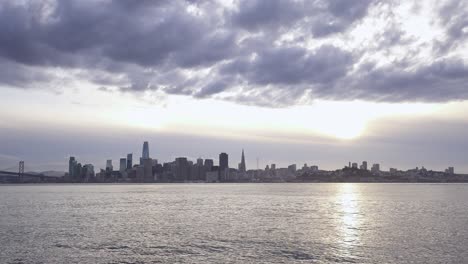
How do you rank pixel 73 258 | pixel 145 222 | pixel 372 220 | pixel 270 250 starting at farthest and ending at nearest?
pixel 372 220, pixel 145 222, pixel 270 250, pixel 73 258

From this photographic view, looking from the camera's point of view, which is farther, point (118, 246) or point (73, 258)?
point (118, 246)

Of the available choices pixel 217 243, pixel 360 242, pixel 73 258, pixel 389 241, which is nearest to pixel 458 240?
pixel 389 241

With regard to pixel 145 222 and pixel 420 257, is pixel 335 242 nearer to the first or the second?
pixel 420 257

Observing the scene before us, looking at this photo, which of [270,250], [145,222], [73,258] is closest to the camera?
[73,258]

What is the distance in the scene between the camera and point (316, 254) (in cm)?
5297

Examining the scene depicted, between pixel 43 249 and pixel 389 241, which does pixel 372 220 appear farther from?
pixel 43 249

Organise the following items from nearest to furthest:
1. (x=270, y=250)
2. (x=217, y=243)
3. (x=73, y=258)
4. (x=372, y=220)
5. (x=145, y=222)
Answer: (x=73, y=258) < (x=270, y=250) < (x=217, y=243) < (x=145, y=222) < (x=372, y=220)

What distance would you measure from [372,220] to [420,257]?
4230 centimetres

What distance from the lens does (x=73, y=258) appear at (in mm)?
50500

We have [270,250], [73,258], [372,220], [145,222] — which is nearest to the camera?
[73,258]

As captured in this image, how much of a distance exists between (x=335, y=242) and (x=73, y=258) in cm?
3435

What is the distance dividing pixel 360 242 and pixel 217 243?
20245 mm

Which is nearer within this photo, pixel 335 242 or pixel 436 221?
pixel 335 242

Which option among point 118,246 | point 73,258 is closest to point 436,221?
point 118,246
